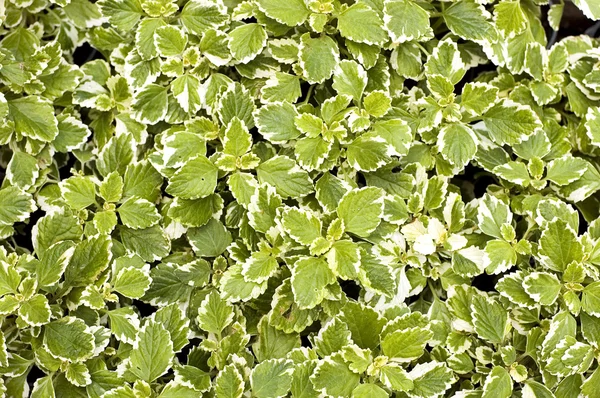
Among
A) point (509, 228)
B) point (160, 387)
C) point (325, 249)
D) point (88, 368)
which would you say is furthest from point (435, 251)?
point (88, 368)

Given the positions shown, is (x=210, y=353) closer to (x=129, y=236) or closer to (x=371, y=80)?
(x=129, y=236)

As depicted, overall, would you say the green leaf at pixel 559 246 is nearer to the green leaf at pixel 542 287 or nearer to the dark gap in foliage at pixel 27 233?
the green leaf at pixel 542 287

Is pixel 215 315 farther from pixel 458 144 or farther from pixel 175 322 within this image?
pixel 458 144

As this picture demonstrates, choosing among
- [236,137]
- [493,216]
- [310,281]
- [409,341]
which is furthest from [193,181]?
[493,216]

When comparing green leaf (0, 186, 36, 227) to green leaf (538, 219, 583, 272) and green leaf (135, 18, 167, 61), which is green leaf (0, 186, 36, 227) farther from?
green leaf (538, 219, 583, 272)

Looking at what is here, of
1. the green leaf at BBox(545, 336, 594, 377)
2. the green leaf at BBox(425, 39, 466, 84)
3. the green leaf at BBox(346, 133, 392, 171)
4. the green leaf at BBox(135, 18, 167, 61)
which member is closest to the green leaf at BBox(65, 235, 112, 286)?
the green leaf at BBox(135, 18, 167, 61)
